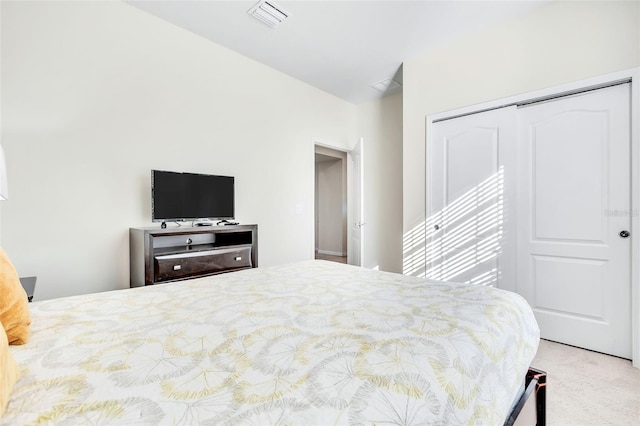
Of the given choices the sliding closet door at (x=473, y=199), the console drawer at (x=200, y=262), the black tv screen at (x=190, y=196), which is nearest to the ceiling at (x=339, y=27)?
the sliding closet door at (x=473, y=199)

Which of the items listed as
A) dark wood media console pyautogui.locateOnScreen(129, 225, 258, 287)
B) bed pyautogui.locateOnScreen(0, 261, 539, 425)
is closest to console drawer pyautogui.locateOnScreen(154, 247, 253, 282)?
dark wood media console pyautogui.locateOnScreen(129, 225, 258, 287)

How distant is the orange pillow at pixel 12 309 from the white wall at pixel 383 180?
13.0 ft

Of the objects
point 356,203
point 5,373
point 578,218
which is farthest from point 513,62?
point 5,373

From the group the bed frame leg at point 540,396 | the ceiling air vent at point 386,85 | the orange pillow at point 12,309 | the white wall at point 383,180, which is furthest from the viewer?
the white wall at point 383,180

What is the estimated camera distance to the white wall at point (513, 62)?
2.28 m

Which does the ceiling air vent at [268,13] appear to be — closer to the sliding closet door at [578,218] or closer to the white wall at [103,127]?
the white wall at [103,127]

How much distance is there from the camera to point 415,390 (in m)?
0.66

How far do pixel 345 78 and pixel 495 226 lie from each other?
265 centimetres

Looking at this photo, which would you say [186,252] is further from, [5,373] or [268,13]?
[268,13]

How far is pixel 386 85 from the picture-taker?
165 inches

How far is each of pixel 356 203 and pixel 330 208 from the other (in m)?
3.00

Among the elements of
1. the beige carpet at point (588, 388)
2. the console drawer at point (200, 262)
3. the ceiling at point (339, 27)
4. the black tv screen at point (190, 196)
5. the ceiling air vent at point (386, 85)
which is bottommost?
the beige carpet at point (588, 388)

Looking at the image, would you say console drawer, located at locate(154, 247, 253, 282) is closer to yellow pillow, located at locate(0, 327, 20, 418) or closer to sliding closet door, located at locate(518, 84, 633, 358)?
yellow pillow, located at locate(0, 327, 20, 418)

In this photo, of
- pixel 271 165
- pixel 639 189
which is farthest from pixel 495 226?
pixel 271 165
